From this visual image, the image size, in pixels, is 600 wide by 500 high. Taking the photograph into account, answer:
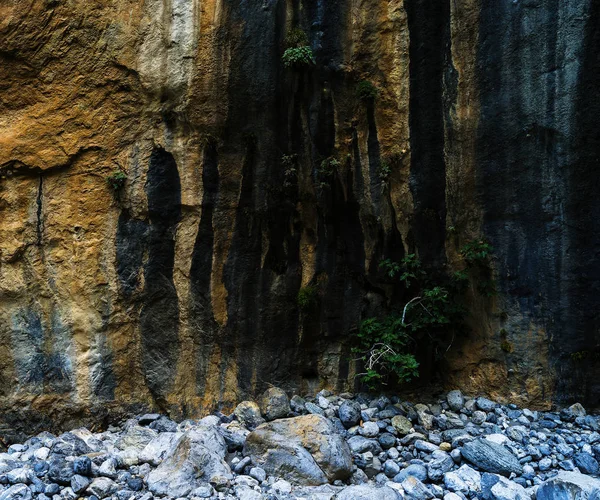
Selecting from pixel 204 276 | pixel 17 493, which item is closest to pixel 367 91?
pixel 204 276

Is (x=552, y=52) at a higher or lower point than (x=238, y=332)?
higher

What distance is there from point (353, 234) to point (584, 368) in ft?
8.55

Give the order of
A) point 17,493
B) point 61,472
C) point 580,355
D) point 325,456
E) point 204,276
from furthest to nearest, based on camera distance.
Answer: point 204,276
point 580,355
point 325,456
point 61,472
point 17,493

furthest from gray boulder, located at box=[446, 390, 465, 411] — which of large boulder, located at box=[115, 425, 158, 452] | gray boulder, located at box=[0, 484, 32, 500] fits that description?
gray boulder, located at box=[0, 484, 32, 500]

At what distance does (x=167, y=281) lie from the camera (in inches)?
224

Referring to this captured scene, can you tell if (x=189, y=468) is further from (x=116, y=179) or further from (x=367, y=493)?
(x=116, y=179)

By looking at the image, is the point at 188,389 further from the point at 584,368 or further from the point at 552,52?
the point at 552,52

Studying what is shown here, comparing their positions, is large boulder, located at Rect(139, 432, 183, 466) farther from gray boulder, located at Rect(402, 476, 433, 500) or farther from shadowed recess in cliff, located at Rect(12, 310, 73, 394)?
gray boulder, located at Rect(402, 476, 433, 500)

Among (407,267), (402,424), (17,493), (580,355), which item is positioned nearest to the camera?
(17,493)

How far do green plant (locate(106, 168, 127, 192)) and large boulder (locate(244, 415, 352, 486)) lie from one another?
2.67m

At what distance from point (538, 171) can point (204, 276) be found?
3.41 meters

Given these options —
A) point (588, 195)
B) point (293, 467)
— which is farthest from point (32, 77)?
point (588, 195)

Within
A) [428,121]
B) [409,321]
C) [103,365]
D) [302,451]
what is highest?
[428,121]

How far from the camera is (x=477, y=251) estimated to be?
18.7 ft
